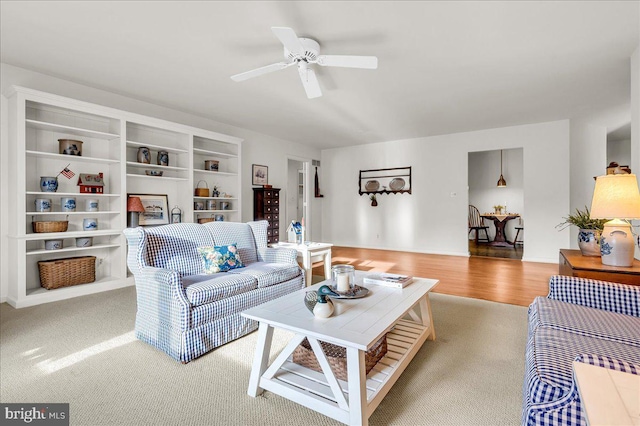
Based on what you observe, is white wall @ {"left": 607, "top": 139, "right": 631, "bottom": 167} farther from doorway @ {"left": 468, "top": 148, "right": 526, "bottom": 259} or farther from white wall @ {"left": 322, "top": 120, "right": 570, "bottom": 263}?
white wall @ {"left": 322, "top": 120, "right": 570, "bottom": 263}

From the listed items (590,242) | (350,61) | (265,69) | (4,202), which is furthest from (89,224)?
(590,242)

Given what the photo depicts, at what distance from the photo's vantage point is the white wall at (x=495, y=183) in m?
7.98

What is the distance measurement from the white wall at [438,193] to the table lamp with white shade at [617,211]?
12.2 ft

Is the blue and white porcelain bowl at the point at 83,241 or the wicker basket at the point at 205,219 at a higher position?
the wicker basket at the point at 205,219

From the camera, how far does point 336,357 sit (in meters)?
1.74

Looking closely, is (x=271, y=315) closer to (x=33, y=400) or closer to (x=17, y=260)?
(x=33, y=400)

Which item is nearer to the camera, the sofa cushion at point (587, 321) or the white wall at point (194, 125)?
the sofa cushion at point (587, 321)

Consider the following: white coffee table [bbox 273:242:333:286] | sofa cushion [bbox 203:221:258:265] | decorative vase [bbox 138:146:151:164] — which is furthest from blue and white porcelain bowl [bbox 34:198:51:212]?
white coffee table [bbox 273:242:333:286]

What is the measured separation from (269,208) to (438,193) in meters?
3.54

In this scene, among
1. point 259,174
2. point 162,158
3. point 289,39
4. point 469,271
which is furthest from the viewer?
point 259,174

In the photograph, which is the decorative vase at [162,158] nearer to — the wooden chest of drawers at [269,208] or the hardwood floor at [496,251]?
the wooden chest of drawers at [269,208]

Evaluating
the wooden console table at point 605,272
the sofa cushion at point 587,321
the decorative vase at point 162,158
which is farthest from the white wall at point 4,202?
the wooden console table at point 605,272

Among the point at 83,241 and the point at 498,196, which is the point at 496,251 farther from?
the point at 83,241

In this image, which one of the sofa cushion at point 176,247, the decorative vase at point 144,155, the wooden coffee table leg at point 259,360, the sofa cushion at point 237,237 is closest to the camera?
the wooden coffee table leg at point 259,360
